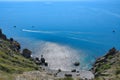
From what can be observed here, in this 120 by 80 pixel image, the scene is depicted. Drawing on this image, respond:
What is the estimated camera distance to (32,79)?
112688 millimetres

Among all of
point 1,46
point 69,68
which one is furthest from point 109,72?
point 1,46

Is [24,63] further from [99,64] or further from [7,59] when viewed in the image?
[99,64]

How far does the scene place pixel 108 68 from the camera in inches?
6619

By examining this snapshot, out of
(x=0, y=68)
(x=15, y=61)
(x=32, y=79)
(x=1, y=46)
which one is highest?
(x=1, y=46)

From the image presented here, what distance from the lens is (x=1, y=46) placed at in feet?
633

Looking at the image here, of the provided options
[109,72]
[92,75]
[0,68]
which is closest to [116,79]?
[109,72]

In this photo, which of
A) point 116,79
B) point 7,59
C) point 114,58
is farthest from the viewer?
A: point 114,58

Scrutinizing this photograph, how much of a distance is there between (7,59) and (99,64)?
6630 centimetres

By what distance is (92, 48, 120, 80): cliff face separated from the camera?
140 m

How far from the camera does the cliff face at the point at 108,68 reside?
140 m

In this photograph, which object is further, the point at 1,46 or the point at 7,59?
the point at 1,46

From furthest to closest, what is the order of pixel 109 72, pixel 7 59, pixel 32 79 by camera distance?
pixel 7 59 → pixel 109 72 → pixel 32 79

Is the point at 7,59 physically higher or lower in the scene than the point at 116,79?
higher

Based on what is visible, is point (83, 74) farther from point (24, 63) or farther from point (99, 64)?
point (24, 63)
